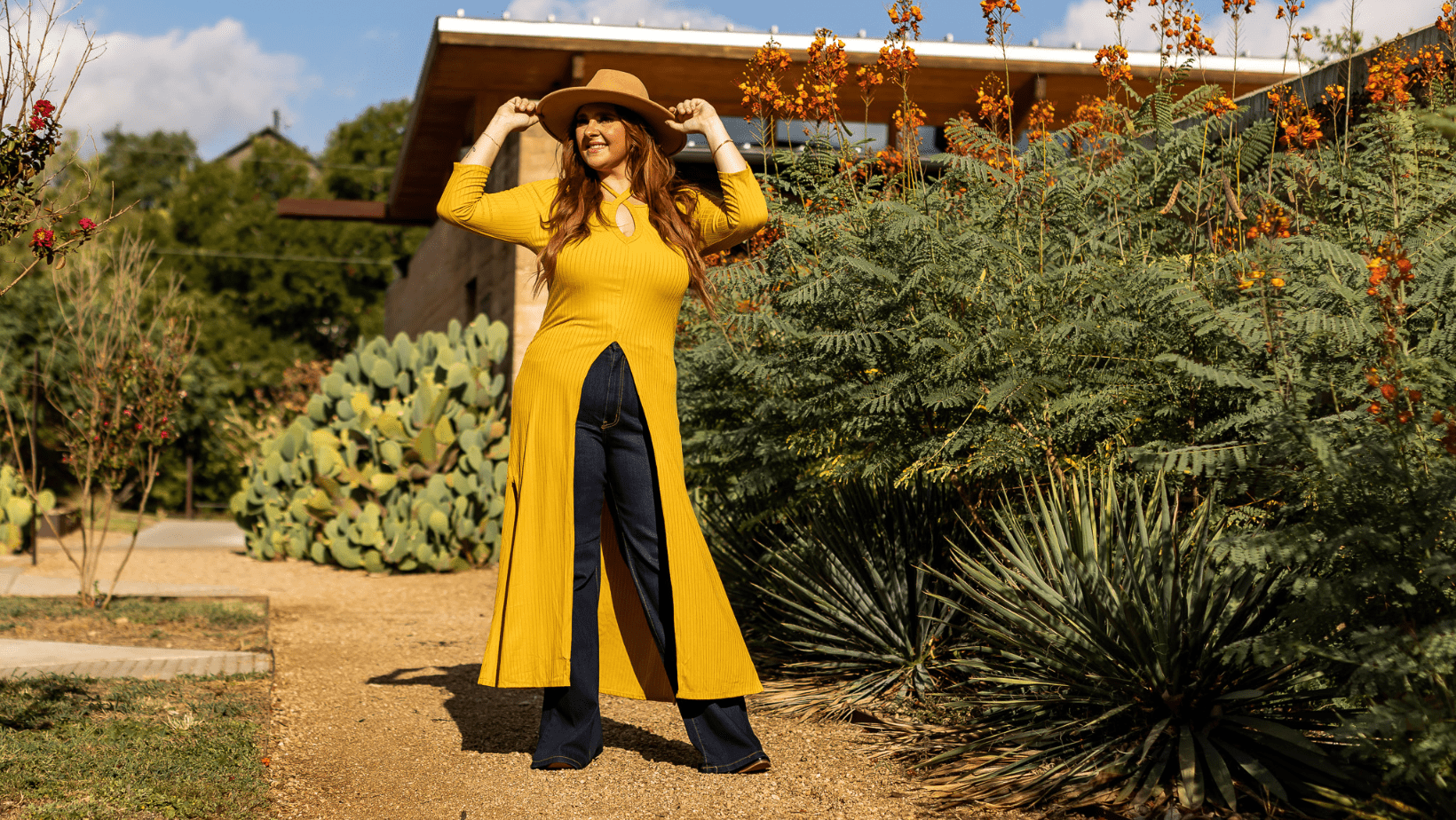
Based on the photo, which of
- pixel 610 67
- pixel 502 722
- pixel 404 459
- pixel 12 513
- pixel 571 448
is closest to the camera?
pixel 571 448

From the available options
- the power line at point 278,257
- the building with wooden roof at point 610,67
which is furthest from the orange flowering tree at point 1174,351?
the power line at point 278,257

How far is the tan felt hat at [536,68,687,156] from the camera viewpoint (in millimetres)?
3555

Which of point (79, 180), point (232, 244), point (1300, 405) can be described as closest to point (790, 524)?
point (1300, 405)

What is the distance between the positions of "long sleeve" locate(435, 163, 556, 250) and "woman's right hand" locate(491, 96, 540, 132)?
153 mm

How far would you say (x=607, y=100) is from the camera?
11.8ft

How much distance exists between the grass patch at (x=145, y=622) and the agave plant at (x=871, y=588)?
3131 mm

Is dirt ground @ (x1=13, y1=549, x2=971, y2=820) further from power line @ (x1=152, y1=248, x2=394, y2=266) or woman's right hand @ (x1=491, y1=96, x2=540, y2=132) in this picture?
power line @ (x1=152, y1=248, x2=394, y2=266)

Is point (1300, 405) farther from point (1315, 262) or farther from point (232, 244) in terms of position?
point (232, 244)

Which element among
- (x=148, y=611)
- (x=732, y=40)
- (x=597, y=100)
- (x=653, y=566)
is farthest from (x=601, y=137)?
(x=732, y=40)

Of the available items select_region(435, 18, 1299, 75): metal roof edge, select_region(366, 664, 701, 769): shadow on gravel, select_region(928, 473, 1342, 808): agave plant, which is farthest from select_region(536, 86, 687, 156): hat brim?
select_region(435, 18, 1299, 75): metal roof edge

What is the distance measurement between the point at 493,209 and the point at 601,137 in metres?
0.40

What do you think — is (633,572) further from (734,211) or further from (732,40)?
(732,40)

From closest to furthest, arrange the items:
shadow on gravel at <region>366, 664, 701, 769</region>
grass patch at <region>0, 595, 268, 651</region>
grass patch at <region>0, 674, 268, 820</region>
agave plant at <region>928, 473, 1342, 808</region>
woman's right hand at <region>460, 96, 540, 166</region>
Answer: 1. agave plant at <region>928, 473, 1342, 808</region>
2. grass patch at <region>0, 674, 268, 820</region>
3. woman's right hand at <region>460, 96, 540, 166</region>
4. shadow on gravel at <region>366, 664, 701, 769</region>
5. grass patch at <region>0, 595, 268, 651</region>

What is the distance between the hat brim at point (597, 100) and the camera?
3.55 metres
